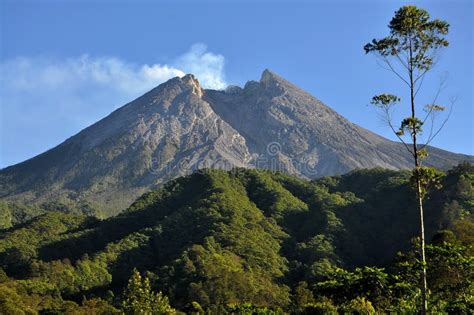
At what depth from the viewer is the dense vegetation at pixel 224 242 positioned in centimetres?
5088

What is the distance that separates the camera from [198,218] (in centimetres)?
7756

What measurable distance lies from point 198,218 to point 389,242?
956 inches

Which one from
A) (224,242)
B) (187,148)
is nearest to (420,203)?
(224,242)

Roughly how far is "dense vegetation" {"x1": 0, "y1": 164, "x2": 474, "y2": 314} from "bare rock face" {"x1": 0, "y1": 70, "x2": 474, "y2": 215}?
169 feet

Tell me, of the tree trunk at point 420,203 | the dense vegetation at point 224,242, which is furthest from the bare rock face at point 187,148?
the tree trunk at point 420,203

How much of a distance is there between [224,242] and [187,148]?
101070mm

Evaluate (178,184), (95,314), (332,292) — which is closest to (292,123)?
(178,184)

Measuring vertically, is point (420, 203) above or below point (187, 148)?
below

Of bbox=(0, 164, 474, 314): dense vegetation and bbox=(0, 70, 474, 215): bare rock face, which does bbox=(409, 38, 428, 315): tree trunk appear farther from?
bbox=(0, 70, 474, 215): bare rock face

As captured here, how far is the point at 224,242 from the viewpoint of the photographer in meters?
69.2

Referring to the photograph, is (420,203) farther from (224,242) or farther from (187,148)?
(187,148)

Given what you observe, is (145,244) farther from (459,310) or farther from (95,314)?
(459,310)

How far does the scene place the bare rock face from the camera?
156 meters

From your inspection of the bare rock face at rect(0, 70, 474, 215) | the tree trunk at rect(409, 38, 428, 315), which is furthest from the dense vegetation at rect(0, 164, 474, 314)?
the bare rock face at rect(0, 70, 474, 215)
